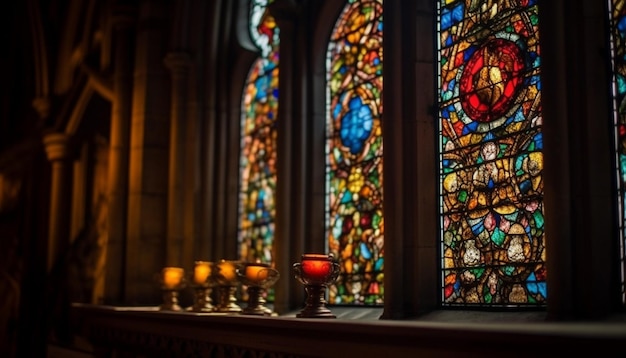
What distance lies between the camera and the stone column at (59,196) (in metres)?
10.7

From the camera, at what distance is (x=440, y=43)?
5656 mm

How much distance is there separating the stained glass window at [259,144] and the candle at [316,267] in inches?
103

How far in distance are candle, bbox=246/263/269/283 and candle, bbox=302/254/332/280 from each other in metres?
0.66

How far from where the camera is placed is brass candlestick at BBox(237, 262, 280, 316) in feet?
17.8

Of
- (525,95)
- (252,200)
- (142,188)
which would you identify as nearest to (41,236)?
(142,188)

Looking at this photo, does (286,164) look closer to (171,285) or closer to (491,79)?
(171,285)

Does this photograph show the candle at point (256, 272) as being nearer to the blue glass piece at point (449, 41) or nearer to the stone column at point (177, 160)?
the blue glass piece at point (449, 41)

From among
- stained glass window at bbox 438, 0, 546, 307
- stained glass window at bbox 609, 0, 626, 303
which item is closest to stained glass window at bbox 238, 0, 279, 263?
stained glass window at bbox 438, 0, 546, 307

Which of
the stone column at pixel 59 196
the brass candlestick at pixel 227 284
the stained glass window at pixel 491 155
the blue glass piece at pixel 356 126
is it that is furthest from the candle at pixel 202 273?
the stone column at pixel 59 196

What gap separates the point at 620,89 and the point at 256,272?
7.42 ft

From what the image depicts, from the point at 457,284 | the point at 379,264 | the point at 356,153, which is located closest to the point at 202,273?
the point at 379,264

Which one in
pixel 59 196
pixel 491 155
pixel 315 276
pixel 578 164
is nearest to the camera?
pixel 578 164

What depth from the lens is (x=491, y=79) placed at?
5195 millimetres

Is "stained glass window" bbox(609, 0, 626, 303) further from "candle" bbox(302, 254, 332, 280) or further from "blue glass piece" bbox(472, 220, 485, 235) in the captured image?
"candle" bbox(302, 254, 332, 280)
